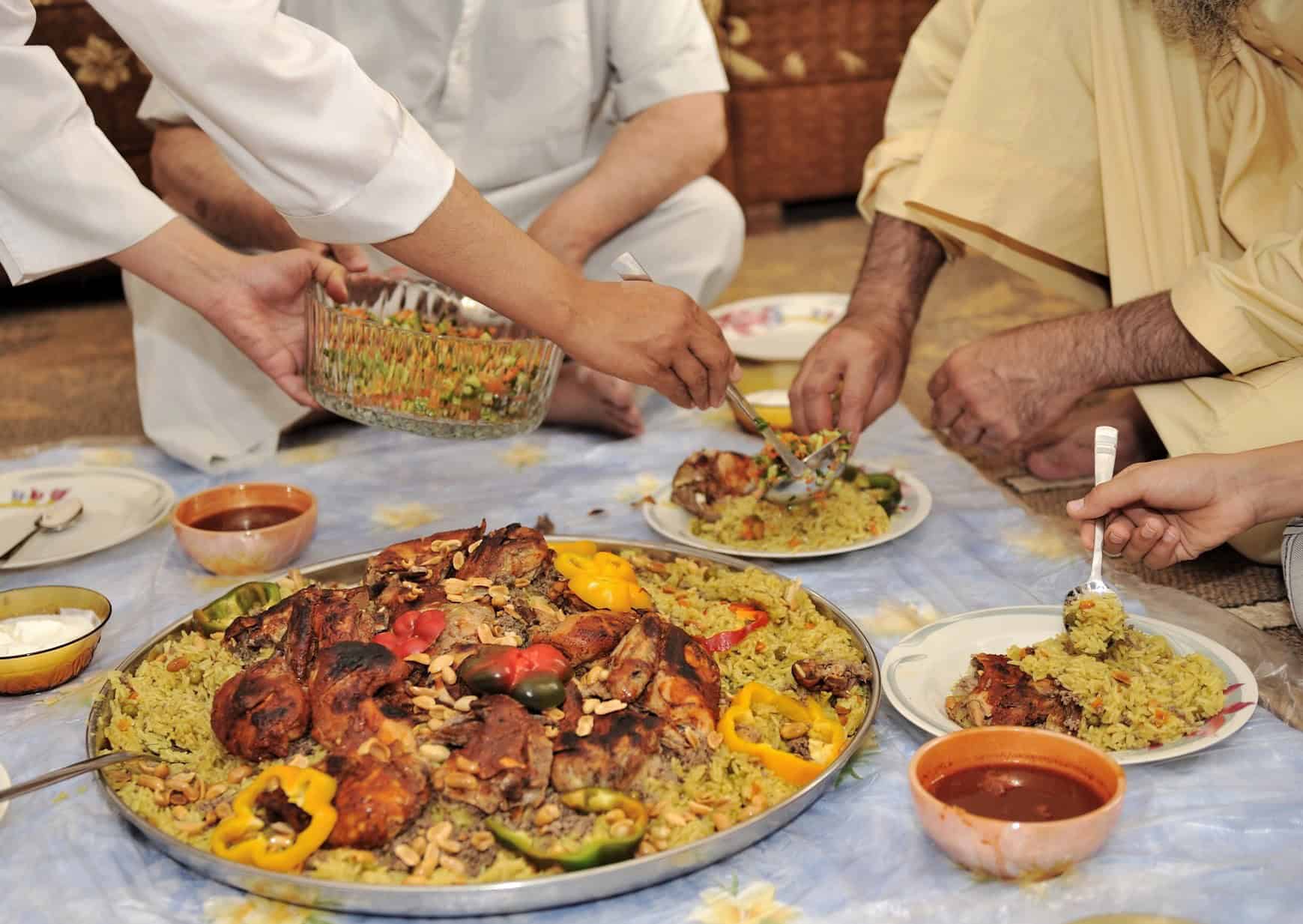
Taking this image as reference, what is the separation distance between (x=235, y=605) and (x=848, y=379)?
1.16 metres

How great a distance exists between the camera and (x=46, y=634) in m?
1.91

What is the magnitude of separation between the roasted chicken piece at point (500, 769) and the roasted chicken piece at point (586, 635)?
184 millimetres

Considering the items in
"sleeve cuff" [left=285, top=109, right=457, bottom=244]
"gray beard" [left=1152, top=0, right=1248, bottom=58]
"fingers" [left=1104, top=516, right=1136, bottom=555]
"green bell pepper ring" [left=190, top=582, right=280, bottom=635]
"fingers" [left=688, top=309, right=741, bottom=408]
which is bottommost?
"green bell pepper ring" [left=190, top=582, right=280, bottom=635]

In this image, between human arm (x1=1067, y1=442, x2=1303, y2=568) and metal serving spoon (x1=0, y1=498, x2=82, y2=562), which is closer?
human arm (x1=1067, y1=442, x2=1303, y2=568)

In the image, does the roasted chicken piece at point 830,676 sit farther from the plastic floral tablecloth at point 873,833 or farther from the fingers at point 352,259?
the fingers at point 352,259

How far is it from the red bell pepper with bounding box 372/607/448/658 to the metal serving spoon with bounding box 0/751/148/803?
1.02 feet

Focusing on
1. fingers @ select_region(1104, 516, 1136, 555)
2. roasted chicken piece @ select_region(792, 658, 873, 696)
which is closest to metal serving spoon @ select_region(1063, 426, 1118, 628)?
fingers @ select_region(1104, 516, 1136, 555)

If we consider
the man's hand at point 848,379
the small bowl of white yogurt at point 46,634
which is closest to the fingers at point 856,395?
the man's hand at point 848,379

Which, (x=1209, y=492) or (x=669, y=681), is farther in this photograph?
(x=1209, y=492)

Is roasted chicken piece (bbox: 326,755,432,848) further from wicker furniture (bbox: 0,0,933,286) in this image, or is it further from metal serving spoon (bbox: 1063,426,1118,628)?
wicker furniture (bbox: 0,0,933,286)

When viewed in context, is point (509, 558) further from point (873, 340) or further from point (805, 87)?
point (805, 87)

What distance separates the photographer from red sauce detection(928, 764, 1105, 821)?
4.53 ft

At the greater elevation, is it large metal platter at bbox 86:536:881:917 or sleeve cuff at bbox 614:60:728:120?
sleeve cuff at bbox 614:60:728:120

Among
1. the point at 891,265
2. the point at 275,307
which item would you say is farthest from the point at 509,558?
the point at 891,265
